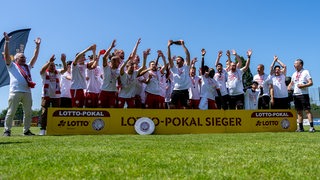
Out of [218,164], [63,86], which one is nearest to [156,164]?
[218,164]

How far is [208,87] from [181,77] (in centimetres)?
167

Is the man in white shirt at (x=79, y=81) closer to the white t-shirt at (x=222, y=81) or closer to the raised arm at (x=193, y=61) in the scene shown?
the raised arm at (x=193, y=61)

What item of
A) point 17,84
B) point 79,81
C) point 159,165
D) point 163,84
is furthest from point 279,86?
point 159,165

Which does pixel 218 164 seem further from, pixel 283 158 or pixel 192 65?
pixel 192 65

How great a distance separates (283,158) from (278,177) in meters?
1.29

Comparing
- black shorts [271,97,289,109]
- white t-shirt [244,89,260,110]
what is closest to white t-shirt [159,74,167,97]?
black shorts [271,97,289,109]

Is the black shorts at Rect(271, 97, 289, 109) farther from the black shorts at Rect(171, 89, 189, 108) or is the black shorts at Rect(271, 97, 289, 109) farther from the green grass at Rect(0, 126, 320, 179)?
the green grass at Rect(0, 126, 320, 179)

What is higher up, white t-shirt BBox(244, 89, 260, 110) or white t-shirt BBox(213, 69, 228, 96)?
white t-shirt BBox(213, 69, 228, 96)

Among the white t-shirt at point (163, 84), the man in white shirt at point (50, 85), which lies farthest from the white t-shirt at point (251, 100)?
the man in white shirt at point (50, 85)

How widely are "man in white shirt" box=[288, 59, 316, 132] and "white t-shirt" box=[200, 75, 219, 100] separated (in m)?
2.65

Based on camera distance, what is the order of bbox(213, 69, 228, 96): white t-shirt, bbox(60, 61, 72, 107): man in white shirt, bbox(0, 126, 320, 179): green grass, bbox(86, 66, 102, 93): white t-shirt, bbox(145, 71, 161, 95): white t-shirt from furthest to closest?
bbox(213, 69, 228, 96): white t-shirt < bbox(145, 71, 161, 95): white t-shirt < bbox(60, 61, 72, 107): man in white shirt < bbox(86, 66, 102, 93): white t-shirt < bbox(0, 126, 320, 179): green grass

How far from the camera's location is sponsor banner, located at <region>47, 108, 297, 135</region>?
10.1 metres

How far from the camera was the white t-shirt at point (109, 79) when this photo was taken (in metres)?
10.5

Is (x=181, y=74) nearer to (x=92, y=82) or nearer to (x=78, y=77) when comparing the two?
(x=92, y=82)
